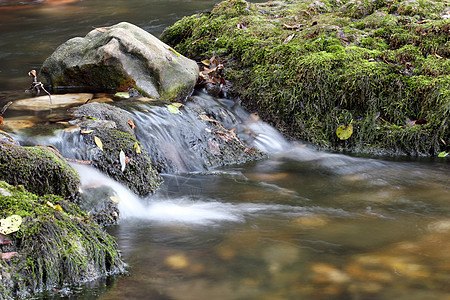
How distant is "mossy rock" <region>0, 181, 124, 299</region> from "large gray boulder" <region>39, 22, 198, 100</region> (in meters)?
3.26

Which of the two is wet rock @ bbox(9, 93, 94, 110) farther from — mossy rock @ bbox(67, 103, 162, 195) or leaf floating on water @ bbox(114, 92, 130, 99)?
mossy rock @ bbox(67, 103, 162, 195)

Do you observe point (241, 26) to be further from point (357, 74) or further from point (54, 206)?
point (54, 206)

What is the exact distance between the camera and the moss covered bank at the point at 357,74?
586cm

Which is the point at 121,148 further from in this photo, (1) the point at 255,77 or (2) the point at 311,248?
(1) the point at 255,77

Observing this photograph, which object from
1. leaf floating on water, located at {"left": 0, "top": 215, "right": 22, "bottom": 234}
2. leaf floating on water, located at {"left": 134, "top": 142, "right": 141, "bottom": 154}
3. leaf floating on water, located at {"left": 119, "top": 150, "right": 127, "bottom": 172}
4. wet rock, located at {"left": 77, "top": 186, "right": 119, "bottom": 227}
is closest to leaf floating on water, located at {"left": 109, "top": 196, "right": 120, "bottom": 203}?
wet rock, located at {"left": 77, "top": 186, "right": 119, "bottom": 227}

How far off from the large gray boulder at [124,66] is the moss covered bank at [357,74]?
3.07 feet

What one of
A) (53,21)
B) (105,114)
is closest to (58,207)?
(105,114)

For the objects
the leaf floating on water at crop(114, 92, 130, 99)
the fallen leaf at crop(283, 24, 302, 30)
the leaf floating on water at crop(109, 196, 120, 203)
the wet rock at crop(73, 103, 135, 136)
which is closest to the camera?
the leaf floating on water at crop(109, 196, 120, 203)

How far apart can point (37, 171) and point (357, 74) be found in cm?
396

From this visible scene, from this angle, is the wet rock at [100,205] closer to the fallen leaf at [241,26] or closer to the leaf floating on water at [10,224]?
the leaf floating on water at [10,224]

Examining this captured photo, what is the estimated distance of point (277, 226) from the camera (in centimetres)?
396

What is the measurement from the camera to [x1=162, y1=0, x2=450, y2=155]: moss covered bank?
19.2 ft

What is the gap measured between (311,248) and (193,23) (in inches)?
228

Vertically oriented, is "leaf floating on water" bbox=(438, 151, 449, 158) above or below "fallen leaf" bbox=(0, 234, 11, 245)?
below
